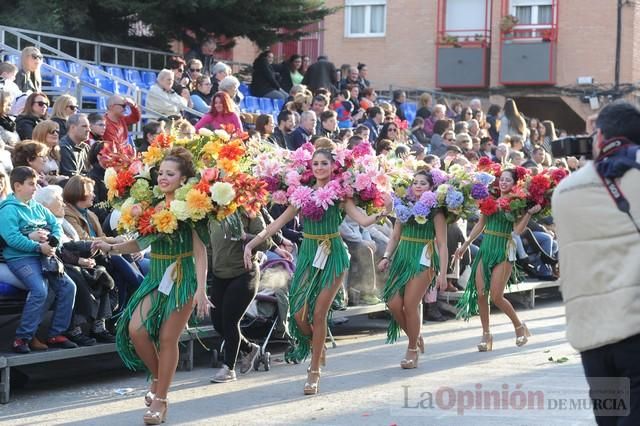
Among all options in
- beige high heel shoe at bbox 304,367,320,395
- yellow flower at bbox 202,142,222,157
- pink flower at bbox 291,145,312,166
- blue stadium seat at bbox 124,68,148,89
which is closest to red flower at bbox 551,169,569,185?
pink flower at bbox 291,145,312,166

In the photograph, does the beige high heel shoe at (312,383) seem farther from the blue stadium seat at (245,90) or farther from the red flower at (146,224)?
the blue stadium seat at (245,90)

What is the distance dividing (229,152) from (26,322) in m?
2.30

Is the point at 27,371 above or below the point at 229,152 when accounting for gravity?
below

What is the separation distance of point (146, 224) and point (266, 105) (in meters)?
11.6

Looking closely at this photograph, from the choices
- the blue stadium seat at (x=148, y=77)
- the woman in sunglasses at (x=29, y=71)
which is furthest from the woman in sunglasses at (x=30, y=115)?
the blue stadium seat at (x=148, y=77)

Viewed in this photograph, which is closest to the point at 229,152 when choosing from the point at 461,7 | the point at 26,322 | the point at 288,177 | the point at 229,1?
the point at 288,177

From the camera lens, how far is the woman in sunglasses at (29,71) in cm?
1363

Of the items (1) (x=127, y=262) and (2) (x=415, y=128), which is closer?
(1) (x=127, y=262)

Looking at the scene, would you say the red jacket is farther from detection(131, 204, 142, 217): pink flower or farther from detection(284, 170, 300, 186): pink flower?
detection(131, 204, 142, 217): pink flower

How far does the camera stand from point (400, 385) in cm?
998

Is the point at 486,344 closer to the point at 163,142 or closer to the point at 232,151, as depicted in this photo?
the point at 232,151

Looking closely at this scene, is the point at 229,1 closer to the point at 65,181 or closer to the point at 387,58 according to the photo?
the point at 65,181

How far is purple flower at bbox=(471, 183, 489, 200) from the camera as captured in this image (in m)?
11.7

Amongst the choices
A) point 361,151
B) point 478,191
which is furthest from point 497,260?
point 361,151
